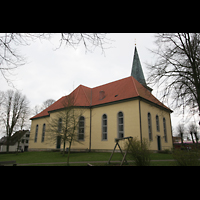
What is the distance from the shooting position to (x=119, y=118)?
18.2 meters

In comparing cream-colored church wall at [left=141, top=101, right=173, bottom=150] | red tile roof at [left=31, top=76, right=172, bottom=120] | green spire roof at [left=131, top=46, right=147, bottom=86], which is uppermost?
green spire roof at [left=131, top=46, right=147, bottom=86]

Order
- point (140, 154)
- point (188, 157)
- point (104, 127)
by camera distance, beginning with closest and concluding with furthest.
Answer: point (188, 157)
point (140, 154)
point (104, 127)

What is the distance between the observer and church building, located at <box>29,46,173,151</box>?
1691 cm

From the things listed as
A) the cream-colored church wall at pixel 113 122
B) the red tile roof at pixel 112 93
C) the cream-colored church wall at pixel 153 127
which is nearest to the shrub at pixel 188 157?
the cream-colored church wall at pixel 153 127

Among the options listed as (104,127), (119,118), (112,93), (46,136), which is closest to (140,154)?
(119,118)

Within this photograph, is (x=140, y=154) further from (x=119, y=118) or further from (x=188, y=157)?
(x=119, y=118)

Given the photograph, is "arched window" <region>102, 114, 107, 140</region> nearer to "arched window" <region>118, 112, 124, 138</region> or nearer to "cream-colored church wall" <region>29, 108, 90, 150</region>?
"arched window" <region>118, 112, 124, 138</region>

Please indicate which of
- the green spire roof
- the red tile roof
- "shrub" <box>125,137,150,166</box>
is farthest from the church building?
"shrub" <box>125,137,150,166</box>

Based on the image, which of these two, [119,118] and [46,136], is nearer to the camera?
[119,118]

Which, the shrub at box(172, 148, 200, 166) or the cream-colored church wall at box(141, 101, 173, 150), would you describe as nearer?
the shrub at box(172, 148, 200, 166)

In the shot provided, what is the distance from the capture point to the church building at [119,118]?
55.5 ft
